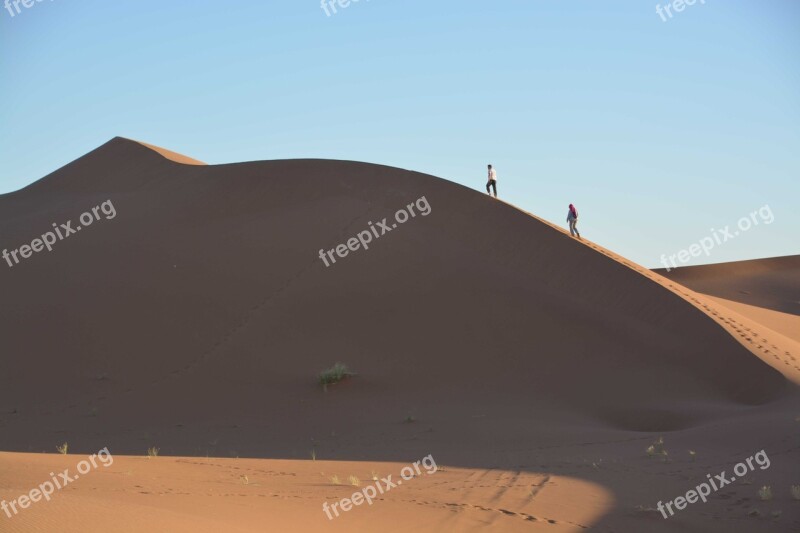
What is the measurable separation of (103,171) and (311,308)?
17.0m

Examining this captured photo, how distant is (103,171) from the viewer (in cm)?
3447

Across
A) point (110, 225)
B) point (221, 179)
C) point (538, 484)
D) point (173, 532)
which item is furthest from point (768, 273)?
point (173, 532)

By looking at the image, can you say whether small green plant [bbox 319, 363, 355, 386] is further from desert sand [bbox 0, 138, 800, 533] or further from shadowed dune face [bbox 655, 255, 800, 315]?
shadowed dune face [bbox 655, 255, 800, 315]

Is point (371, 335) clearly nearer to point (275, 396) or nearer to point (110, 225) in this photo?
point (275, 396)

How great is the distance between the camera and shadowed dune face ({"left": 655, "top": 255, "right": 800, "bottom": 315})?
4547 centimetres

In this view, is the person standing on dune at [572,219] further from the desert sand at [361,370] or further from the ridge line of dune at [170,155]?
the ridge line of dune at [170,155]
